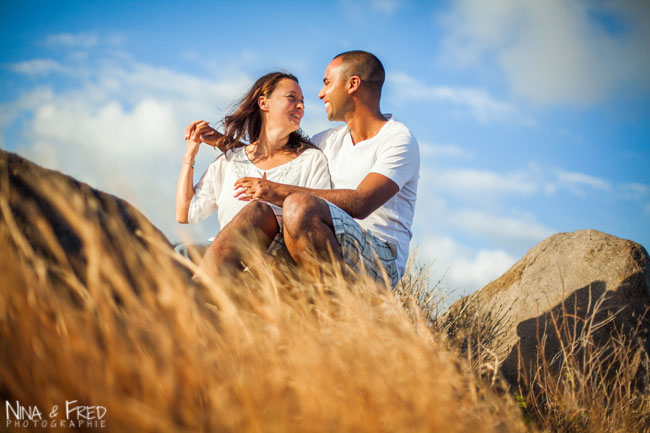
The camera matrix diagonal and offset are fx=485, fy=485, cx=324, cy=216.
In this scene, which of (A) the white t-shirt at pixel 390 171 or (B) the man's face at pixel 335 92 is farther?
(B) the man's face at pixel 335 92

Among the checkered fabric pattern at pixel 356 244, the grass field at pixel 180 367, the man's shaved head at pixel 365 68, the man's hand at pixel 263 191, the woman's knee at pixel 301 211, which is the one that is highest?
the man's shaved head at pixel 365 68

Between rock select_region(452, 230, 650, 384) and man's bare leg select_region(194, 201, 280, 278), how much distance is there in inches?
83.9

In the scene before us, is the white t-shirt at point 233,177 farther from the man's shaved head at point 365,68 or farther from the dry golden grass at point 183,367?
the dry golden grass at point 183,367

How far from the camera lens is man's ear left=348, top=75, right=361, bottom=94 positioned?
3.99 m

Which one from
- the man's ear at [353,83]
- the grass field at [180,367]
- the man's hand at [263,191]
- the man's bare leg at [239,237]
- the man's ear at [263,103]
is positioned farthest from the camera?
the man's ear at [263,103]

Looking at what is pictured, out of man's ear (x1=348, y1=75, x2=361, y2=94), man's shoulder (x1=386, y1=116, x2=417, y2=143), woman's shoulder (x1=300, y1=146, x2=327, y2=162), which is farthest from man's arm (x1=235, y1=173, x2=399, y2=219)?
man's ear (x1=348, y1=75, x2=361, y2=94)

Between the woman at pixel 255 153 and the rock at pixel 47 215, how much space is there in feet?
5.89

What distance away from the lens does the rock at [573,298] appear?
160 inches

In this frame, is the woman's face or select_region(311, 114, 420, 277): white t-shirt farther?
the woman's face

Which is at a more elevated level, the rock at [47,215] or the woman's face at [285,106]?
the woman's face at [285,106]

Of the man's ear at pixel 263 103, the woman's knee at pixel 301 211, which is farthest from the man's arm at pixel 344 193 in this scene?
the man's ear at pixel 263 103

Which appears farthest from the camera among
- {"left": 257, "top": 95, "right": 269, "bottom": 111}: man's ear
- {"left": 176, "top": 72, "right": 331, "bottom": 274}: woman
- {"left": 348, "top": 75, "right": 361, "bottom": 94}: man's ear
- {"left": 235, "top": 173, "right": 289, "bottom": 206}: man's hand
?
{"left": 257, "top": 95, "right": 269, "bottom": 111}: man's ear

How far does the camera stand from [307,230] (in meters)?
2.57

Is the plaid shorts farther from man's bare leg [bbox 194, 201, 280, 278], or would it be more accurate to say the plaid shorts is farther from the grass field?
the grass field
